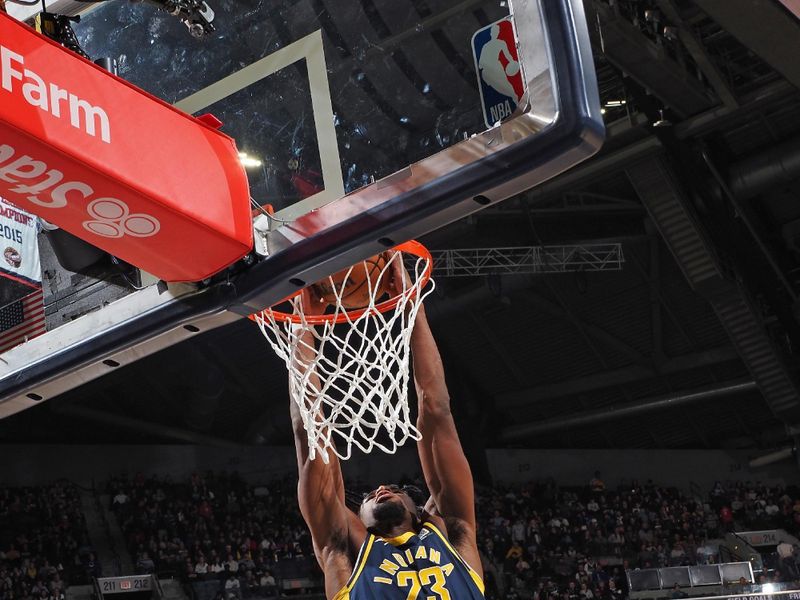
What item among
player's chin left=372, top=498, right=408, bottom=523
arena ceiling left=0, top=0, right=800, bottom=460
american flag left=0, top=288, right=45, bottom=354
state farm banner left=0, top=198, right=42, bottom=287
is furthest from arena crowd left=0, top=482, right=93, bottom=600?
state farm banner left=0, top=198, right=42, bottom=287

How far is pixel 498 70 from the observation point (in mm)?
2883

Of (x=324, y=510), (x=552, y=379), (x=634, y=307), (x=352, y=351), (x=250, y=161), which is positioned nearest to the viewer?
(x=250, y=161)

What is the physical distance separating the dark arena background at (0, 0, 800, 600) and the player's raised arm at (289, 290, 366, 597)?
97 centimetres

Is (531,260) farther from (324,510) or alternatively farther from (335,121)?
(335,121)

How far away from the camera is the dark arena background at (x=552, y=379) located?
152 inches

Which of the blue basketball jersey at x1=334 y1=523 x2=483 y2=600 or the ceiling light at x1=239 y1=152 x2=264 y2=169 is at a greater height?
the ceiling light at x1=239 y1=152 x2=264 y2=169

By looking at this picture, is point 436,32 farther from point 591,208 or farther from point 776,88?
point 591,208

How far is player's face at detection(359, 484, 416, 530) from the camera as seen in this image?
4.43 m

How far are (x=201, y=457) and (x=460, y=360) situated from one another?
19.6ft

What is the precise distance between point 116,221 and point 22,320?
1058 millimetres

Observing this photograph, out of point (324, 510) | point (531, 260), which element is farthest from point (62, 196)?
point (531, 260)

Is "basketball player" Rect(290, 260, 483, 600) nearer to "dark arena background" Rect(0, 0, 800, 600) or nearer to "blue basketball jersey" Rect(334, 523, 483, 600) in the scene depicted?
"blue basketball jersey" Rect(334, 523, 483, 600)

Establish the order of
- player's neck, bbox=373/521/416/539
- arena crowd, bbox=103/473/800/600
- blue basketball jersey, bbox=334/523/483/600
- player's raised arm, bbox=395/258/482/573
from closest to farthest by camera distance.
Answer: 1. blue basketball jersey, bbox=334/523/483/600
2. player's neck, bbox=373/521/416/539
3. player's raised arm, bbox=395/258/482/573
4. arena crowd, bbox=103/473/800/600

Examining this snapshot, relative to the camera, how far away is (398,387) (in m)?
3.95
